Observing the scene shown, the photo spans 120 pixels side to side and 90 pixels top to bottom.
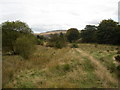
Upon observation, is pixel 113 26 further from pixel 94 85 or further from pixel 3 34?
pixel 94 85

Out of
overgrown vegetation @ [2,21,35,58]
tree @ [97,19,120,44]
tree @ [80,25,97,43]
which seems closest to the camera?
overgrown vegetation @ [2,21,35,58]

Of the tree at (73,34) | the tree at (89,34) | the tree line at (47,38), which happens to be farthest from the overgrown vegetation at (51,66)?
the tree at (73,34)

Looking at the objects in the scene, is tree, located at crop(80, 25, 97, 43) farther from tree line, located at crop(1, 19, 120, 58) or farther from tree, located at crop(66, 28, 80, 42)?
tree, located at crop(66, 28, 80, 42)

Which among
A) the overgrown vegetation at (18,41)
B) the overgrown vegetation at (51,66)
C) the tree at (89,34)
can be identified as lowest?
the overgrown vegetation at (51,66)

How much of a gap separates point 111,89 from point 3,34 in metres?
21.8

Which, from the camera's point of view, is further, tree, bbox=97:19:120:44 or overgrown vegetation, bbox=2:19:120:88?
tree, bbox=97:19:120:44

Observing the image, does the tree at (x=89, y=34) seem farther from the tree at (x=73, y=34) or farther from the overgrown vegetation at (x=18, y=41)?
the overgrown vegetation at (x=18, y=41)

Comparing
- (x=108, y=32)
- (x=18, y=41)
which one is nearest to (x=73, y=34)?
(x=108, y=32)

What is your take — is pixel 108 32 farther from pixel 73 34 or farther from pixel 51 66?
pixel 51 66

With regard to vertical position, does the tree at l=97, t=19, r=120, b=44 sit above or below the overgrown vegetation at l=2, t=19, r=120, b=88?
above

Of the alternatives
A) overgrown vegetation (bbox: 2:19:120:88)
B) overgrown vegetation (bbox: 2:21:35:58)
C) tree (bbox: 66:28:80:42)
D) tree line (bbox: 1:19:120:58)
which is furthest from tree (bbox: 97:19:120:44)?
overgrown vegetation (bbox: 2:21:35:58)

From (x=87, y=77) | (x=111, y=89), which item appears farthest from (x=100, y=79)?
(x=111, y=89)

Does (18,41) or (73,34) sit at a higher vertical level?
(73,34)

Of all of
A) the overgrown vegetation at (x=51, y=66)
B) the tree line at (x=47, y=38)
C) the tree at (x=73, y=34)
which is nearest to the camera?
the overgrown vegetation at (x=51, y=66)
